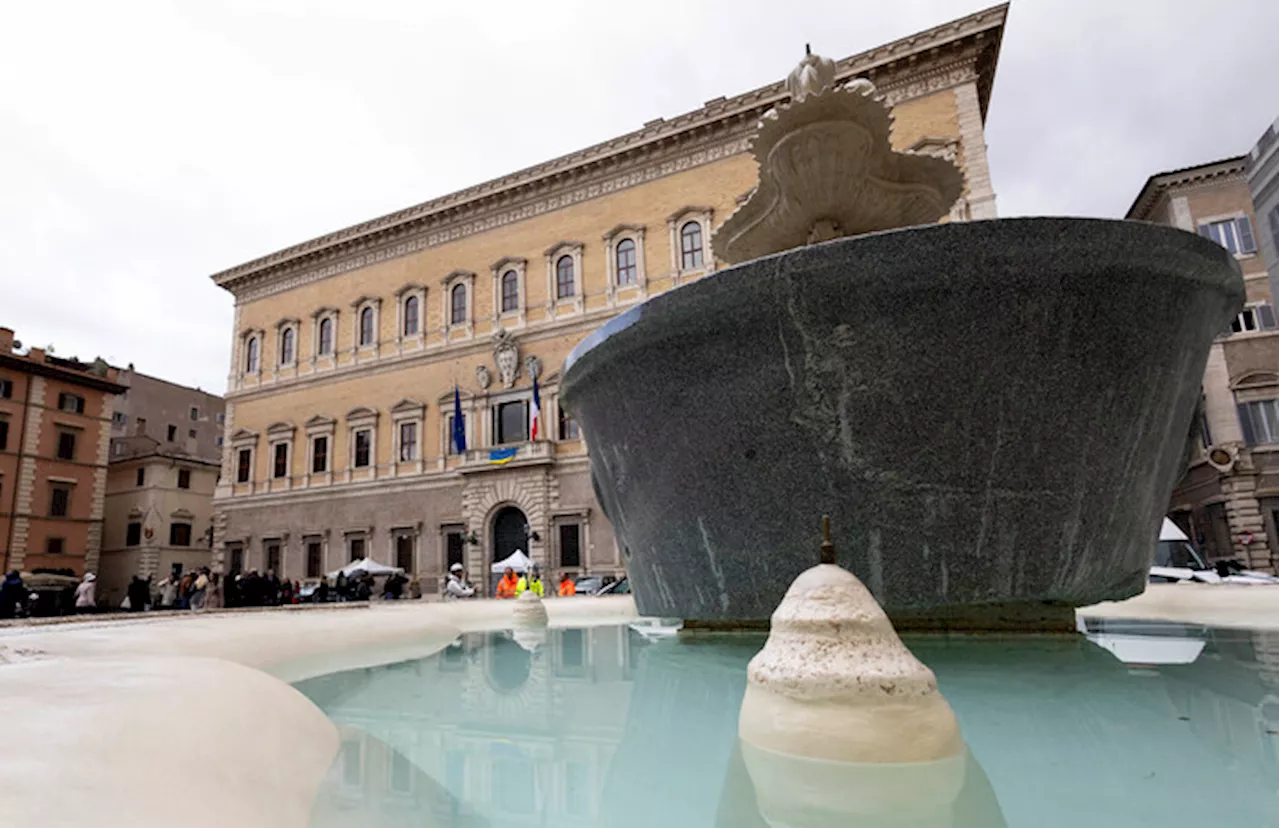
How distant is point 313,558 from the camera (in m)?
25.9

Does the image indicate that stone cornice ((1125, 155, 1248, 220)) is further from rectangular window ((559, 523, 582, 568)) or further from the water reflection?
the water reflection

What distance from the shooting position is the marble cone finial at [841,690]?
1448mm

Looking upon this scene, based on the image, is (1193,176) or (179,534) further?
(179,534)

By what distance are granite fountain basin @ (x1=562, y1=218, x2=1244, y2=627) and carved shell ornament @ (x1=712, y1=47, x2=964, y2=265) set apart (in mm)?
1707

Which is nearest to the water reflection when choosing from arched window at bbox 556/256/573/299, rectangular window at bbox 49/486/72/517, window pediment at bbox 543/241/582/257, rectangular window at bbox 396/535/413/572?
arched window at bbox 556/256/573/299

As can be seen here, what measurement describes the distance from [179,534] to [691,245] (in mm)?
29314

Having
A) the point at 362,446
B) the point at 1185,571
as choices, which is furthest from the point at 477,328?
the point at 1185,571

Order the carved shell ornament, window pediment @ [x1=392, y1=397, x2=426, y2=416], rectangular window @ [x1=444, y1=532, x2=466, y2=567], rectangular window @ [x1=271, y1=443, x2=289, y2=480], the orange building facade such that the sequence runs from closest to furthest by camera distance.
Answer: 1. the carved shell ornament
2. rectangular window @ [x1=444, y1=532, x2=466, y2=567]
3. window pediment @ [x1=392, y1=397, x2=426, y2=416]
4. rectangular window @ [x1=271, y1=443, x2=289, y2=480]
5. the orange building facade

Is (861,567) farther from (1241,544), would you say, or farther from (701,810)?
(1241,544)

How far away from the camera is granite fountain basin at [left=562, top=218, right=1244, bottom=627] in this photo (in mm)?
2547

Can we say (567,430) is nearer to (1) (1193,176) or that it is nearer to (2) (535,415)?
(2) (535,415)

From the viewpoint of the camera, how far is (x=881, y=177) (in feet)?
14.6

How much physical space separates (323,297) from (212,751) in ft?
97.5

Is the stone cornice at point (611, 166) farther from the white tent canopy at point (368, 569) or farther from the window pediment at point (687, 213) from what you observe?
the white tent canopy at point (368, 569)
